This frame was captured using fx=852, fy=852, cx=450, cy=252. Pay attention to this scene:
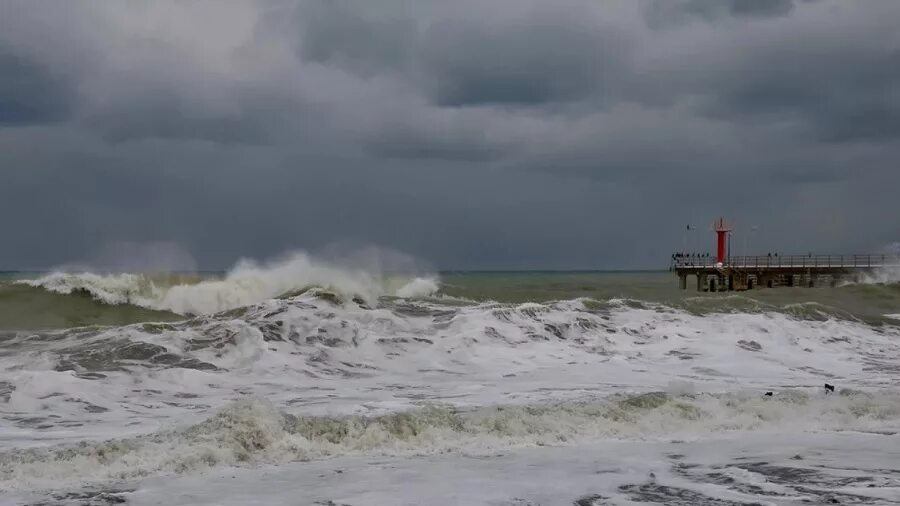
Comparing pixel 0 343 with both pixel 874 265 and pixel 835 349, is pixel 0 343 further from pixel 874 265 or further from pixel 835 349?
pixel 874 265

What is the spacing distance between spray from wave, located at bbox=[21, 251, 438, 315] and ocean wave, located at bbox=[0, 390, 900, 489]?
686 inches

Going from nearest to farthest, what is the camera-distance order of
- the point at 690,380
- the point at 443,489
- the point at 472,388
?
the point at 443,489, the point at 472,388, the point at 690,380

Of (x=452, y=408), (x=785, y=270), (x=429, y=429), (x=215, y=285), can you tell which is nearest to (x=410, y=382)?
(x=452, y=408)

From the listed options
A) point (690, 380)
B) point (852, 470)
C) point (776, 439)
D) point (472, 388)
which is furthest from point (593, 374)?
point (852, 470)

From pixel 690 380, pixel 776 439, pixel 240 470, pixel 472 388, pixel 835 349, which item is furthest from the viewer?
pixel 835 349

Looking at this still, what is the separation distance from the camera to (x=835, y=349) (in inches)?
825

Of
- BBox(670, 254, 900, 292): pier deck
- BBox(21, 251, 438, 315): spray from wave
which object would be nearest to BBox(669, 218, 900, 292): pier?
BBox(670, 254, 900, 292): pier deck

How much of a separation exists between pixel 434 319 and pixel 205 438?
12413 millimetres

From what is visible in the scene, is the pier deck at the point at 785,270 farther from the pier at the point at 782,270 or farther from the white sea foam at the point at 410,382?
the white sea foam at the point at 410,382

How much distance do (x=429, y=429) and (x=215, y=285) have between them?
24.0m

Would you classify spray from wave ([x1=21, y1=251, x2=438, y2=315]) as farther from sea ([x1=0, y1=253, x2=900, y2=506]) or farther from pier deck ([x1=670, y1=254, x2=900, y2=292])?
pier deck ([x1=670, y1=254, x2=900, y2=292])

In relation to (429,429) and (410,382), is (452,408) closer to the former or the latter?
(429,429)

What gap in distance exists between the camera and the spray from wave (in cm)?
3062

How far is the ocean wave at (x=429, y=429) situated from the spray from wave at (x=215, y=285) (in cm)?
1742
